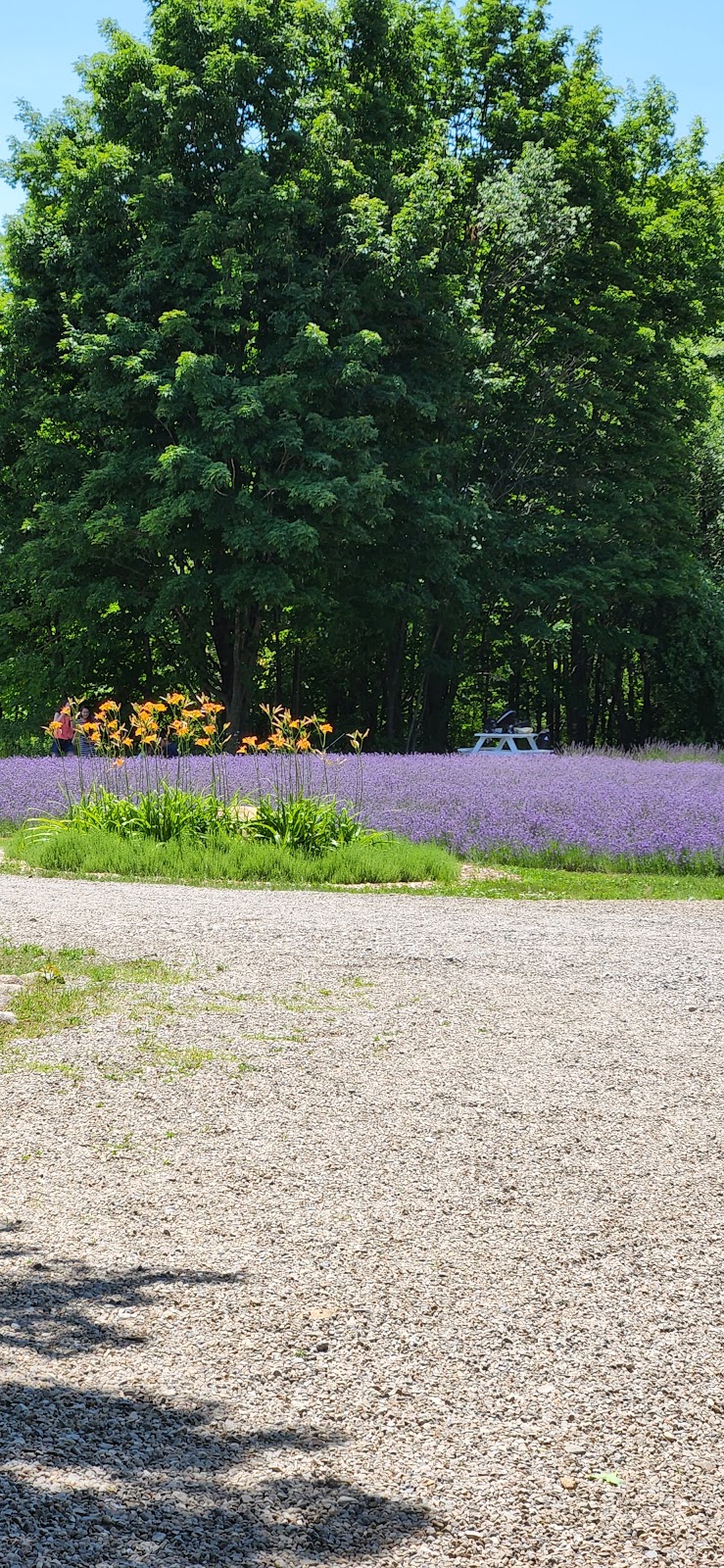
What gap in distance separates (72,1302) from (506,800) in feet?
37.2

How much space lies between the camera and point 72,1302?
135 inches

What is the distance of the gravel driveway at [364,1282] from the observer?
261 cm

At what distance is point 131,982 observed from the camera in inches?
277

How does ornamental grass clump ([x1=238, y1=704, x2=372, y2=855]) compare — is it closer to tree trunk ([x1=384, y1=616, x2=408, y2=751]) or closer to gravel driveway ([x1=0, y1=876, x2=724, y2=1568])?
gravel driveway ([x1=0, y1=876, x2=724, y2=1568])

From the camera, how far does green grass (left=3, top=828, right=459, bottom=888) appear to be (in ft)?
39.7

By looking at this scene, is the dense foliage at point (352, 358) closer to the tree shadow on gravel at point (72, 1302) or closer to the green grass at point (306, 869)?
the green grass at point (306, 869)

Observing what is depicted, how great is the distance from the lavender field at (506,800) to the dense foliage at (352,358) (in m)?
7.99

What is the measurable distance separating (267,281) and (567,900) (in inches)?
699

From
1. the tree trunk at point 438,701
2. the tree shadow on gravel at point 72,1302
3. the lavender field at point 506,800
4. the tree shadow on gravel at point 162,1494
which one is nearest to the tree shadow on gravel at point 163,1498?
the tree shadow on gravel at point 162,1494

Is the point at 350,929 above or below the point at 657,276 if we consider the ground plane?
below

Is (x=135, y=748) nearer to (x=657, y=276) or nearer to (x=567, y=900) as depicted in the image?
(x=567, y=900)

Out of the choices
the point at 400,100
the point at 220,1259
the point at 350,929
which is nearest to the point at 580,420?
the point at 400,100

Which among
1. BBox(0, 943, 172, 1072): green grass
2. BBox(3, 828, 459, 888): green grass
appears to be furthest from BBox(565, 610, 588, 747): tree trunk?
BBox(0, 943, 172, 1072): green grass

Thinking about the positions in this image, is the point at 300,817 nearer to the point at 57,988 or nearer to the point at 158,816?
the point at 158,816
